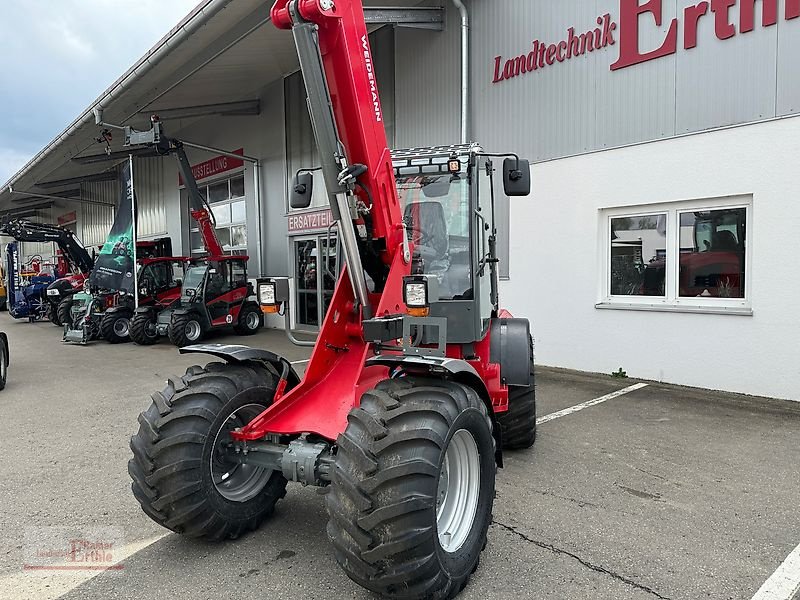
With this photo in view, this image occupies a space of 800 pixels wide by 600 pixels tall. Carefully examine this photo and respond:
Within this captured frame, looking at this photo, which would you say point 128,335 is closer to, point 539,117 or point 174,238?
point 174,238

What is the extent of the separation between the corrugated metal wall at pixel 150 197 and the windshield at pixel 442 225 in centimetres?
1895

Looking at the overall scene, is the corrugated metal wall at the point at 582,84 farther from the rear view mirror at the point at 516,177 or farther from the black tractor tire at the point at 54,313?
the black tractor tire at the point at 54,313

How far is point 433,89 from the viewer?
10.6 meters

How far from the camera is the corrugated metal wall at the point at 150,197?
853 inches

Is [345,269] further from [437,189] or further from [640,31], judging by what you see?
[640,31]

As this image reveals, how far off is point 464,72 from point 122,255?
881cm

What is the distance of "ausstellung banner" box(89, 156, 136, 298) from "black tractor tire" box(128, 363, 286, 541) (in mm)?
10945

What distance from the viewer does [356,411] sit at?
8.94 feet

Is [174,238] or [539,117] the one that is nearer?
[539,117]

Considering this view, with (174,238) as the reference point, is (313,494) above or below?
below

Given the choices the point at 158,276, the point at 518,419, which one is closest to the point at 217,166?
the point at 158,276

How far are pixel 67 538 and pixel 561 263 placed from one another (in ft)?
23.3

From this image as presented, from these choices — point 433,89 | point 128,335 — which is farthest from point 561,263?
point 128,335

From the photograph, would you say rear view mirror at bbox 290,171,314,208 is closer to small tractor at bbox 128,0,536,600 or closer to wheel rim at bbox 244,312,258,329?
small tractor at bbox 128,0,536,600
